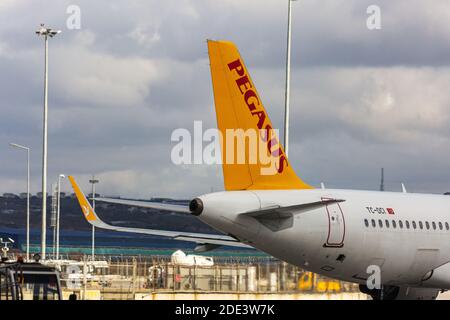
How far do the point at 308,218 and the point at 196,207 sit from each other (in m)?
4.83

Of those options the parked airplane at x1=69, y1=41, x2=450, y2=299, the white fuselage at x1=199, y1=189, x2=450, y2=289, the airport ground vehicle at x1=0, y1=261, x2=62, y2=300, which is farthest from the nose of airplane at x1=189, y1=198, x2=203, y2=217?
the airport ground vehicle at x1=0, y1=261, x2=62, y2=300

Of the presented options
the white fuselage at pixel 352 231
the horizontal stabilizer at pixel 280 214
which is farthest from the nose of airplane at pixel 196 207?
the horizontal stabilizer at pixel 280 214

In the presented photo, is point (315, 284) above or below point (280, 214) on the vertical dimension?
below

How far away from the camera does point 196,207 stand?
117ft

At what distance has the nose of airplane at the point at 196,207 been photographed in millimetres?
35625

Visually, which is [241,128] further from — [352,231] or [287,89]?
[287,89]

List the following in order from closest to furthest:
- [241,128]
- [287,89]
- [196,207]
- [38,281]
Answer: [38,281] < [196,207] < [241,128] < [287,89]

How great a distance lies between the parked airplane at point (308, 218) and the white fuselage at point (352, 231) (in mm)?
35

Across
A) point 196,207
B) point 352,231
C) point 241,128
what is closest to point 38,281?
point 196,207

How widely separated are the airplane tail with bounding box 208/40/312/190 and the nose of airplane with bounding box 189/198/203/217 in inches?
112

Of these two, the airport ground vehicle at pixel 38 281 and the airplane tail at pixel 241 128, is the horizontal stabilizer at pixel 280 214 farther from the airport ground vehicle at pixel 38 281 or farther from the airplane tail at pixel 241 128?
the airport ground vehicle at pixel 38 281
